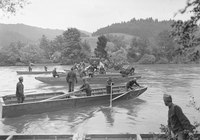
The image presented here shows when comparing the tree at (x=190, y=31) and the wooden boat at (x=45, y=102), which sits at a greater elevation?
the tree at (x=190, y=31)

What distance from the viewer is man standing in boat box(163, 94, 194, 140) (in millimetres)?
6961

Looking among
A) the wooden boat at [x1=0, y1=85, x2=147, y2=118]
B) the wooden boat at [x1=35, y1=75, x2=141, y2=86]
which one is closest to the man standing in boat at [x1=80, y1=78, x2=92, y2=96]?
the wooden boat at [x1=0, y1=85, x2=147, y2=118]

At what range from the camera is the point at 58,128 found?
1342 cm

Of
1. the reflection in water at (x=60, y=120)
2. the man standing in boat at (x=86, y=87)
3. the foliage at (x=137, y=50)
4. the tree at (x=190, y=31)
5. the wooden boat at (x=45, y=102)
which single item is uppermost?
the foliage at (x=137, y=50)

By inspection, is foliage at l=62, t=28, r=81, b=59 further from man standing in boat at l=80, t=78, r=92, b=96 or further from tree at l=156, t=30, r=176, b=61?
man standing in boat at l=80, t=78, r=92, b=96

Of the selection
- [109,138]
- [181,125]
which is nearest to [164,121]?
[109,138]

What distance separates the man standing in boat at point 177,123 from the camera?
6.96 metres

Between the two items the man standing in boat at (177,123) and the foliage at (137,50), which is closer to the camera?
→ the man standing in boat at (177,123)

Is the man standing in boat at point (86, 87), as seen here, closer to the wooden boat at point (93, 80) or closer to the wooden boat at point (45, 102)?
the wooden boat at point (45, 102)

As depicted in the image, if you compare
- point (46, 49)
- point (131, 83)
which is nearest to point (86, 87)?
point (131, 83)

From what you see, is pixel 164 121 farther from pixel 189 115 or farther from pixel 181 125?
pixel 181 125

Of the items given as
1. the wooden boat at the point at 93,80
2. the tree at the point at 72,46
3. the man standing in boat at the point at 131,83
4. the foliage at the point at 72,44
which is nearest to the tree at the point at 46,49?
the tree at the point at 72,46

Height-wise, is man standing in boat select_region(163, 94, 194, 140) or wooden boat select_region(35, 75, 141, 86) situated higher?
man standing in boat select_region(163, 94, 194, 140)

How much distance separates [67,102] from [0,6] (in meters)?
7.58
